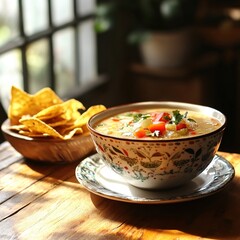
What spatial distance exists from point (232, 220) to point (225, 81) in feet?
9.65

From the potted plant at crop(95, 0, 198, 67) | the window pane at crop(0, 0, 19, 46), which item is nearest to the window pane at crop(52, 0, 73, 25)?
the potted plant at crop(95, 0, 198, 67)

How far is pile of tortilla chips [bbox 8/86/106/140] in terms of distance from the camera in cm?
168

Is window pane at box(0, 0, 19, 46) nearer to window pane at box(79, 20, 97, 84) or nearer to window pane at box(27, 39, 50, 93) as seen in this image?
window pane at box(27, 39, 50, 93)

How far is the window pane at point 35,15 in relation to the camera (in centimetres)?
325

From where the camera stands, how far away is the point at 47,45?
3439mm

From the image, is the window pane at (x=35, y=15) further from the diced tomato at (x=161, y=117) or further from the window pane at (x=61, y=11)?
the diced tomato at (x=161, y=117)

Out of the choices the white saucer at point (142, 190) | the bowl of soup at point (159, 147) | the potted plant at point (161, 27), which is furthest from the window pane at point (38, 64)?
the bowl of soup at point (159, 147)

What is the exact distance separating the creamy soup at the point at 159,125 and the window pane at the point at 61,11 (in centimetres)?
193

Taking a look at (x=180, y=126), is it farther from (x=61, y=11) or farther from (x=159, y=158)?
(x=61, y=11)

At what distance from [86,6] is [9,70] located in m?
0.86

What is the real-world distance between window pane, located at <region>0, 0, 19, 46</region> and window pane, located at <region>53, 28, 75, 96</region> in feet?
1.23

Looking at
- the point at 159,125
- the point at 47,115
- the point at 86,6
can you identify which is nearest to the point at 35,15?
the point at 86,6

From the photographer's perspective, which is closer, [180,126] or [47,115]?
[180,126]

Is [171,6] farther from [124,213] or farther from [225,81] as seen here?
[124,213]
